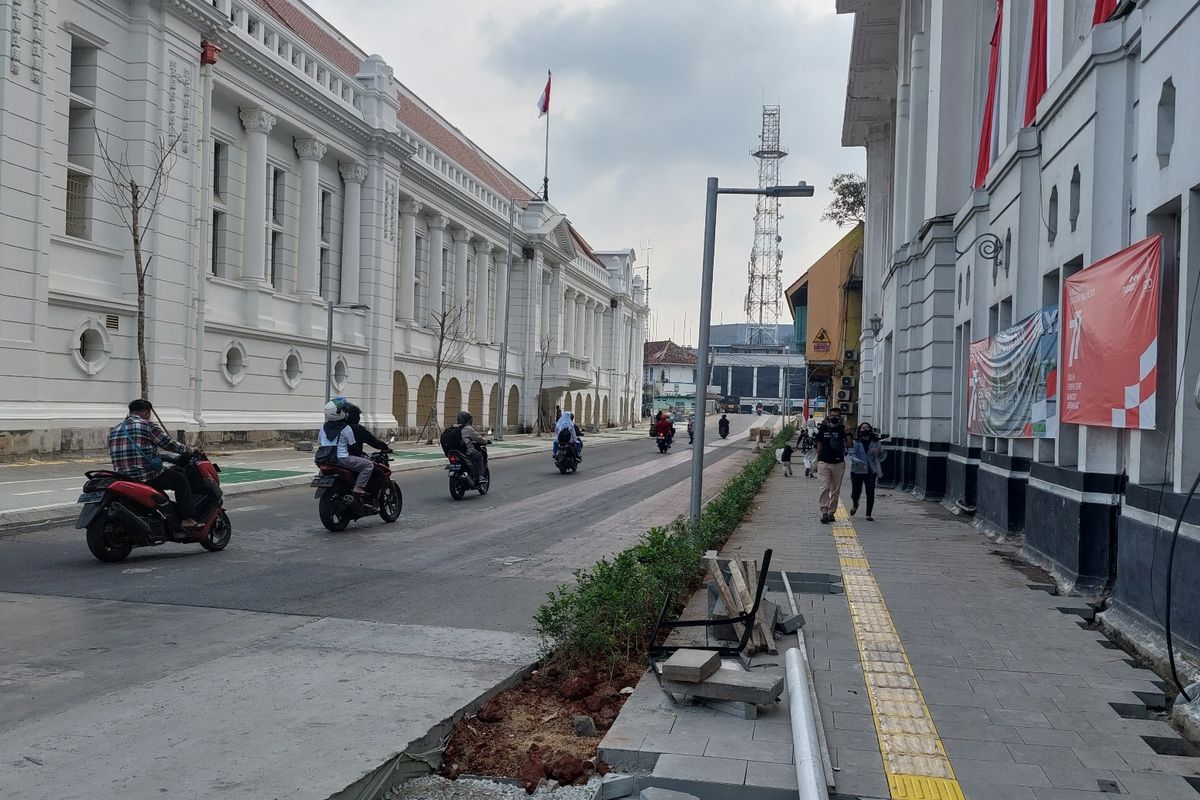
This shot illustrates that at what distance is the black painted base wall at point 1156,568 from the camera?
19.6 ft

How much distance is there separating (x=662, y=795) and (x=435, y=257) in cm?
4071

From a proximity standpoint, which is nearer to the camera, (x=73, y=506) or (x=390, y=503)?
(x=73, y=506)

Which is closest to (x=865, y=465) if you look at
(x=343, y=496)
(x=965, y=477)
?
(x=965, y=477)

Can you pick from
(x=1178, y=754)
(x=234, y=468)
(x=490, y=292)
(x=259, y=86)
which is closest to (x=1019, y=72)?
(x=1178, y=754)

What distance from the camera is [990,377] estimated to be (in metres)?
14.0

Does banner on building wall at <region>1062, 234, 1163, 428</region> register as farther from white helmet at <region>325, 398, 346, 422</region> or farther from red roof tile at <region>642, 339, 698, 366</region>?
red roof tile at <region>642, 339, 698, 366</region>

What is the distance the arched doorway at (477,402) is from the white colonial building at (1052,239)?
26446 millimetres

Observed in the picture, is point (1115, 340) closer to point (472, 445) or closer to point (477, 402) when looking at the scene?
point (472, 445)

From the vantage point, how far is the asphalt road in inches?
169

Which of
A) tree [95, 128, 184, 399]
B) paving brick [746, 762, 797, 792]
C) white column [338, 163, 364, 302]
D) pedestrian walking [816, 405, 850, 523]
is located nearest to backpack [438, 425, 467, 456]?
pedestrian walking [816, 405, 850, 523]

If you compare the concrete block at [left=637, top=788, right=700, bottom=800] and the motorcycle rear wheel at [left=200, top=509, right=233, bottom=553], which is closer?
the concrete block at [left=637, top=788, right=700, bottom=800]

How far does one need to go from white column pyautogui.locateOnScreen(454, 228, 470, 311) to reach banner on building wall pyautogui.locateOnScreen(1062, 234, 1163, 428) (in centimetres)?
3884

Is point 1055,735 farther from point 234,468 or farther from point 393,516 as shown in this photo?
point 234,468

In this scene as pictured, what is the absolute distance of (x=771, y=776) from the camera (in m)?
4.19
